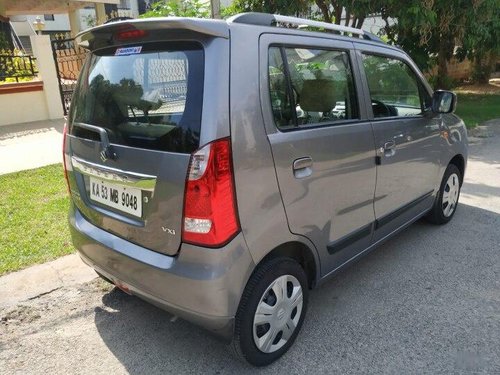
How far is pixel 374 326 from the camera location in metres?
2.87

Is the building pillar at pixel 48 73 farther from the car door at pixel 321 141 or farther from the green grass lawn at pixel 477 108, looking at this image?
the green grass lawn at pixel 477 108

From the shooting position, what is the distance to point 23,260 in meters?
3.70

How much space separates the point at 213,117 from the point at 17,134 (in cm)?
805

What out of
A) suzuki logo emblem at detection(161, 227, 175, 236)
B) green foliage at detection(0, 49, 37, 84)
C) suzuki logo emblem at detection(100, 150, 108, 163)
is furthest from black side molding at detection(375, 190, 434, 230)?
green foliage at detection(0, 49, 37, 84)

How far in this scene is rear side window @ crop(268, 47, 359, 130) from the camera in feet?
7.90

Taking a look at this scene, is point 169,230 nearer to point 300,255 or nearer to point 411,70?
point 300,255

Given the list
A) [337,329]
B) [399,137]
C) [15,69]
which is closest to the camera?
[337,329]

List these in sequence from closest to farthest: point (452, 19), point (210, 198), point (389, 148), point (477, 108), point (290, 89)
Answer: point (210, 198) → point (290, 89) → point (389, 148) → point (452, 19) → point (477, 108)

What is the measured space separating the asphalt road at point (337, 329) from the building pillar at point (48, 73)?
784 cm

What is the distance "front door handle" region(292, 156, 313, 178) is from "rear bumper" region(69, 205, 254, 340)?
0.51 meters

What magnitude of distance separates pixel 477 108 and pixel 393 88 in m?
10.7

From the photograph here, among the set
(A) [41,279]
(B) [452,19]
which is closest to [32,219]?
(A) [41,279]

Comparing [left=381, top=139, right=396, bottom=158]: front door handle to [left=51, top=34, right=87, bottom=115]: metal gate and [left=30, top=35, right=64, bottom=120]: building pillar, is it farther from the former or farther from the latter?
[left=30, top=35, right=64, bottom=120]: building pillar

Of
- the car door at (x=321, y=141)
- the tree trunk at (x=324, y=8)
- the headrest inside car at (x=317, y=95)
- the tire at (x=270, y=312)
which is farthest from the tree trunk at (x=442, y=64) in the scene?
the tire at (x=270, y=312)
